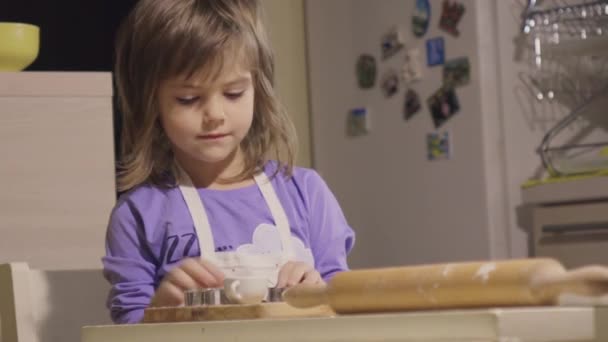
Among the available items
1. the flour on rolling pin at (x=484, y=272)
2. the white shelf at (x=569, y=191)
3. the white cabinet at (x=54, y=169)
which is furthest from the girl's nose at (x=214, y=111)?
the white shelf at (x=569, y=191)

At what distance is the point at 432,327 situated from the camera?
0.60m

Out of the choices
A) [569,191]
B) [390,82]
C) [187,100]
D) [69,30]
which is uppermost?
[69,30]

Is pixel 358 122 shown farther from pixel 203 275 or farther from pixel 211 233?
pixel 203 275

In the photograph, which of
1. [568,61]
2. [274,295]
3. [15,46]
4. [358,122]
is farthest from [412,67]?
[274,295]

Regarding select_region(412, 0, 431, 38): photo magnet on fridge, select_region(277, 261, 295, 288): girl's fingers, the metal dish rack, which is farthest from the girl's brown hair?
select_region(412, 0, 431, 38): photo magnet on fridge

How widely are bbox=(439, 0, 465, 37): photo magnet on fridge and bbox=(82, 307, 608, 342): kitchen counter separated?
97.9 inches

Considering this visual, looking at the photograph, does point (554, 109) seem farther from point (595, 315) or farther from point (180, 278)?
point (595, 315)

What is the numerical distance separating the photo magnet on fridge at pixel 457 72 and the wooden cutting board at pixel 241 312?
232 cm

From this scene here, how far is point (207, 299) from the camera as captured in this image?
856mm

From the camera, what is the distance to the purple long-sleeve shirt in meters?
1.18

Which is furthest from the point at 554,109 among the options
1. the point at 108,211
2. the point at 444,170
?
the point at 108,211

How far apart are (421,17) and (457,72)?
231 mm

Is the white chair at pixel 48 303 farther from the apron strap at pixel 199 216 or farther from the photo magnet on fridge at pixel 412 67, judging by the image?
the photo magnet on fridge at pixel 412 67

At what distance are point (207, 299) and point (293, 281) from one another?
0.67ft
